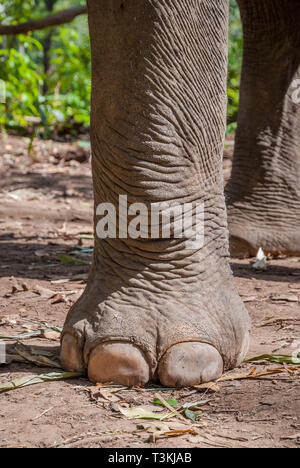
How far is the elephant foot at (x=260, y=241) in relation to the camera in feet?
11.9

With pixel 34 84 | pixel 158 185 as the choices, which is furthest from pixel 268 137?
pixel 34 84

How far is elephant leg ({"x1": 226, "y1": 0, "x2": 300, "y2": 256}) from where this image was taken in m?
3.57

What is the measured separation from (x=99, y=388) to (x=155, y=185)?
1.77ft

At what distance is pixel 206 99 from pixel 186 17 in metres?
0.22

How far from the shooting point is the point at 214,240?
2152mm

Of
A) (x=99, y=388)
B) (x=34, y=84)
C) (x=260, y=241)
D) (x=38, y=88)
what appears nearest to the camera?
(x=99, y=388)

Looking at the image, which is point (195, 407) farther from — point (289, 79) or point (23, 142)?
point (23, 142)

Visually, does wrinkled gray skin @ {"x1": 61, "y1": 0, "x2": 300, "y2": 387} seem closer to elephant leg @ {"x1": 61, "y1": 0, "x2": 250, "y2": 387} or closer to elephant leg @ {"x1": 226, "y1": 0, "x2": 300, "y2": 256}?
elephant leg @ {"x1": 61, "y1": 0, "x2": 250, "y2": 387}

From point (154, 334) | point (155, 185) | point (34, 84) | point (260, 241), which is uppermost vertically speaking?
point (34, 84)

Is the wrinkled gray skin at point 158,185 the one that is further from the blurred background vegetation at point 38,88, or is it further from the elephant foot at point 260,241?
the blurred background vegetation at point 38,88

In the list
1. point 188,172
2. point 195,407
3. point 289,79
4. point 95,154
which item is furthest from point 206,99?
point 289,79

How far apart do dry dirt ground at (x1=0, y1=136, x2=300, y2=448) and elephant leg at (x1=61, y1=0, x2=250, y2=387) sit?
9cm

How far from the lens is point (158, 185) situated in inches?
78.4

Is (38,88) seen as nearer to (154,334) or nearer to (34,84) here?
(34,84)
